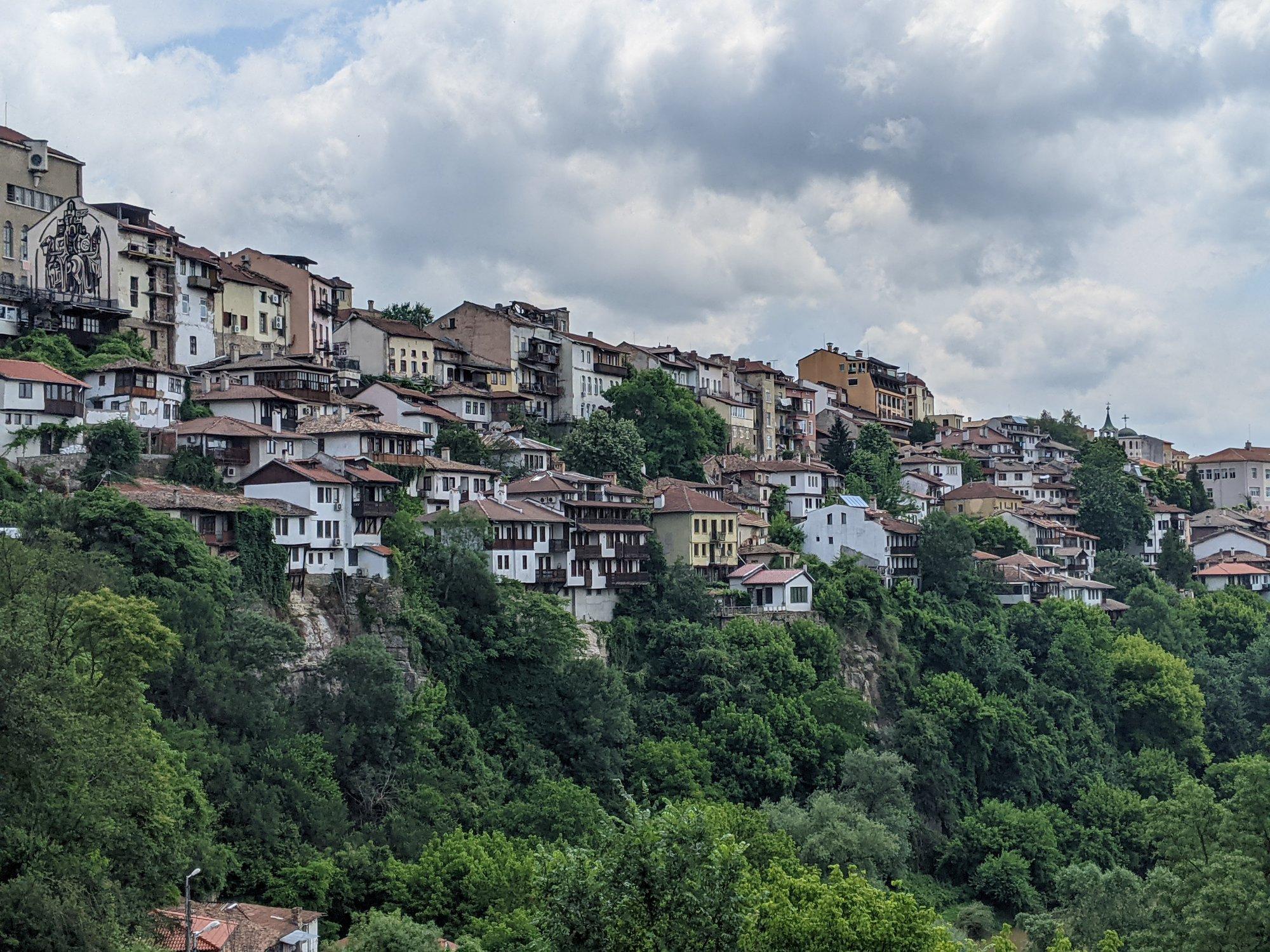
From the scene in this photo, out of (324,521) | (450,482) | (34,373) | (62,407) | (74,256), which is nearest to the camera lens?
(324,521)

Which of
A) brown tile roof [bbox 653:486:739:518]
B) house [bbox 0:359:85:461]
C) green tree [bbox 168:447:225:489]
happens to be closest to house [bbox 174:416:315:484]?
green tree [bbox 168:447:225:489]

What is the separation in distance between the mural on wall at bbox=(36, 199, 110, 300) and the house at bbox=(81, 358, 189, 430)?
330 inches

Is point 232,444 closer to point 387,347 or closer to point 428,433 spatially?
point 428,433

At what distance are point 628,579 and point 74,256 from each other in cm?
2937

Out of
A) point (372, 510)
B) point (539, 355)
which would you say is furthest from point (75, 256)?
point (539, 355)

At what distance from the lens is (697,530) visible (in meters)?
79.1

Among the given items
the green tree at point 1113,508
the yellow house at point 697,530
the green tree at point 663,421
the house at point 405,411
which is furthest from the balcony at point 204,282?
the green tree at point 1113,508

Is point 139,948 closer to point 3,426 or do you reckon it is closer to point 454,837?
point 454,837

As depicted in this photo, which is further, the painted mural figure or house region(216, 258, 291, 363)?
house region(216, 258, 291, 363)

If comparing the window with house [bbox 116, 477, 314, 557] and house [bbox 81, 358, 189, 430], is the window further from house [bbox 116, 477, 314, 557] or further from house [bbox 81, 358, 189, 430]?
house [bbox 116, 477, 314, 557]

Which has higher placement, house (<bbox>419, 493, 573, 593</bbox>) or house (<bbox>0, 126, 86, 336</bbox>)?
house (<bbox>0, 126, 86, 336</bbox>)

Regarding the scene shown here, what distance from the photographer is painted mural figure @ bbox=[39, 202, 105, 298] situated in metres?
74.1

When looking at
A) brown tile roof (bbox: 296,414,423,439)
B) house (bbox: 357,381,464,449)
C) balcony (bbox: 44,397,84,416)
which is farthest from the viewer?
house (bbox: 357,381,464,449)

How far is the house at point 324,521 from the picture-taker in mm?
60500
